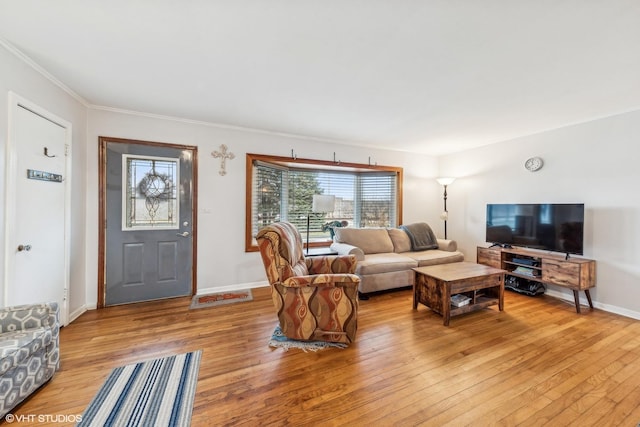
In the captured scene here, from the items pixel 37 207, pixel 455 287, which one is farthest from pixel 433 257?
pixel 37 207

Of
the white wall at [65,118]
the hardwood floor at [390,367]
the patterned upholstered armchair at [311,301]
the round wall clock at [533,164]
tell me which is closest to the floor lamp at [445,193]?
the round wall clock at [533,164]

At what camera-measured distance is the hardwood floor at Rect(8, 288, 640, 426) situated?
4.81 ft

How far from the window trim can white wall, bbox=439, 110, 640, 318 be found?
5.39 feet

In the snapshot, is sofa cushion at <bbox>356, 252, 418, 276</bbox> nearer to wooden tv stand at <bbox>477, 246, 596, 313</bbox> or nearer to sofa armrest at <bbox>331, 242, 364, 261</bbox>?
sofa armrest at <bbox>331, 242, 364, 261</bbox>

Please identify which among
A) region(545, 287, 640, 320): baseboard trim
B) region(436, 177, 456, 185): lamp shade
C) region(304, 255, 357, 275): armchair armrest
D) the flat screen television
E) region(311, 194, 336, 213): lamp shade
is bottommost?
region(545, 287, 640, 320): baseboard trim

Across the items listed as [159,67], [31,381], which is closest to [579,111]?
[159,67]

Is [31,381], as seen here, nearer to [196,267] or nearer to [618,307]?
[196,267]

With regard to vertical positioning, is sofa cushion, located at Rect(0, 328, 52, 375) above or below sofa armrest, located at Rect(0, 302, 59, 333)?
below

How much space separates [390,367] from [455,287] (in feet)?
3.96

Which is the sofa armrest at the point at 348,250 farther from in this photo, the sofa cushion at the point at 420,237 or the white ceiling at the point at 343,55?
the white ceiling at the point at 343,55

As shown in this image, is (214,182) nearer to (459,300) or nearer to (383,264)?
(383,264)

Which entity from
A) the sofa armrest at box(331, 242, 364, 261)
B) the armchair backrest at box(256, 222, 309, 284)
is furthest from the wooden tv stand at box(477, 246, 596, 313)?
the armchair backrest at box(256, 222, 309, 284)

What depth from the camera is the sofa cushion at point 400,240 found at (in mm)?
4062

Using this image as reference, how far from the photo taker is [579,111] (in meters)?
2.80
